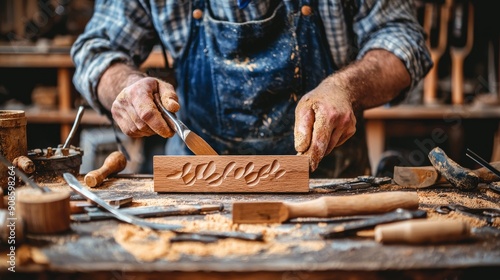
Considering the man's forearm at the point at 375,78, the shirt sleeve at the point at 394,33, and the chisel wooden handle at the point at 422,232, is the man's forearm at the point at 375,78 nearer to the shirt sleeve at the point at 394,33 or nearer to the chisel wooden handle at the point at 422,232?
the shirt sleeve at the point at 394,33

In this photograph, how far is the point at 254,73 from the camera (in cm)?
231

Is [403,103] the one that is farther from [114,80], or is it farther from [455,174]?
[114,80]

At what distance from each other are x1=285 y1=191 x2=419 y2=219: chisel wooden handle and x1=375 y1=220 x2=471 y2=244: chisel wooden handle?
0.55ft

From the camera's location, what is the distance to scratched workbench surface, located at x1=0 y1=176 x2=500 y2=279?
112cm

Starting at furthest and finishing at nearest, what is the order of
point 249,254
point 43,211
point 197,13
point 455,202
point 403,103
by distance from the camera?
point 403,103, point 197,13, point 455,202, point 43,211, point 249,254

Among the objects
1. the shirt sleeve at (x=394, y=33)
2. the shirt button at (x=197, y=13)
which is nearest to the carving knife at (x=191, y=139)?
the shirt button at (x=197, y=13)

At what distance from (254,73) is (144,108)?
633mm

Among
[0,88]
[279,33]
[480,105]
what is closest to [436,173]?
[279,33]

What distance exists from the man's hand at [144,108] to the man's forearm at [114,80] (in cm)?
24

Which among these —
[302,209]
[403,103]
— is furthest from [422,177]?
[403,103]

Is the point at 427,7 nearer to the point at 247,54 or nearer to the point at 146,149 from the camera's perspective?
the point at 247,54

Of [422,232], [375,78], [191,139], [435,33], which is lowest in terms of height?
[422,232]

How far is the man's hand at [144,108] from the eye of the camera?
6.08ft

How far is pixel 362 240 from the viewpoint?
1.30 meters
